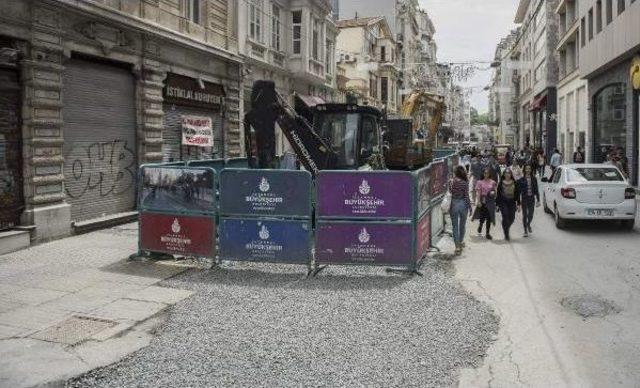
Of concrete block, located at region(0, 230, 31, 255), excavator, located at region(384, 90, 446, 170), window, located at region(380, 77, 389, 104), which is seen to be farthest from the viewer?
window, located at region(380, 77, 389, 104)

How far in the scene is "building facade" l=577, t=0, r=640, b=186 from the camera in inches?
824

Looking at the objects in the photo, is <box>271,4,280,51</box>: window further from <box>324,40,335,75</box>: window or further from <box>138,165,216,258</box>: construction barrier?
<box>138,165,216,258</box>: construction barrier

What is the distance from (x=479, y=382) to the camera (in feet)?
16.4

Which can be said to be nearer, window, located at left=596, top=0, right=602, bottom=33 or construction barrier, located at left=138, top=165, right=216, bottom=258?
construction barrier, located at left=138, top=165, right=216, bottom=258

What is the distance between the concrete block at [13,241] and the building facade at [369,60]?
1176 inches

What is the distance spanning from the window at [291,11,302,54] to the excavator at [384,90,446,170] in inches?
225

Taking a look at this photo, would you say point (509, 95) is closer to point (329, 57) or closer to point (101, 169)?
point (329, 57)

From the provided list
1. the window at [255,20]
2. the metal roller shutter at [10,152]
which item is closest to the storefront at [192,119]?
the window at [255,20]

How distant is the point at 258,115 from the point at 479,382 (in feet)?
24.3

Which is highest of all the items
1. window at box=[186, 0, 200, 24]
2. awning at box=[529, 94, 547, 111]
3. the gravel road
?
awning at box=[529, 94, 547, 111]

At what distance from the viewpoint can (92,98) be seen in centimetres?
1346

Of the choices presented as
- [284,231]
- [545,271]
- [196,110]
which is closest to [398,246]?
[284,231]

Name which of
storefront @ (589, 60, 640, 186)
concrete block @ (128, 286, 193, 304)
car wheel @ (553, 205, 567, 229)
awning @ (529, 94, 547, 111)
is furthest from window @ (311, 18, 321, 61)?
awning @ (529, 94, 547, 111)

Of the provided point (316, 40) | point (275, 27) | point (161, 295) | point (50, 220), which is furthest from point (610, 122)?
point (161, 295)
